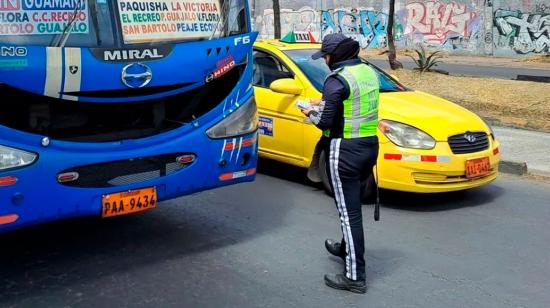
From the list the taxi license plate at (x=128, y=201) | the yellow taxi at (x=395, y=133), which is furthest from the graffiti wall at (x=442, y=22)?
the taxi license plate at (x=128, y=201)

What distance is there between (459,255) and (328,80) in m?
1.90

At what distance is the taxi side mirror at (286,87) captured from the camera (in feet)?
23.4

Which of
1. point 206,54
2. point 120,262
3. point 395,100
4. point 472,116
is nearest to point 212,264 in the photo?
point 120,262

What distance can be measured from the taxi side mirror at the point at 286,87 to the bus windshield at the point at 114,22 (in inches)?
72.1

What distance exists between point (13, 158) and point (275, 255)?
213 centimetres

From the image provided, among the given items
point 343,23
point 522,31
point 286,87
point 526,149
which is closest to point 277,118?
Answer: point 286,87

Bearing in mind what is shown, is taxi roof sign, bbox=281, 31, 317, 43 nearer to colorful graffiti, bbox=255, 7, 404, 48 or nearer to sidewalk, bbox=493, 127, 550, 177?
sidewalk, bbox=493, 127, 550, 177

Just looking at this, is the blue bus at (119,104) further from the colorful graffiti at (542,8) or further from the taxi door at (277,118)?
the colorful graffiti at (542,8)

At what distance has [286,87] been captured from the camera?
7.13 metres

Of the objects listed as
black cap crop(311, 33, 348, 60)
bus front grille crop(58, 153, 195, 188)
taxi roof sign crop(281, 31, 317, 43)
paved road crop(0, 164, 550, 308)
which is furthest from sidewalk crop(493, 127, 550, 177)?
bus front grille crop(58, 153, 195, 188)

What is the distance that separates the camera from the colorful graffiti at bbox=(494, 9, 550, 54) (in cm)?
2950

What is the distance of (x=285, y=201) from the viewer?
22.5 ft

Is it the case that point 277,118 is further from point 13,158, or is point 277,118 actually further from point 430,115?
point 13,158

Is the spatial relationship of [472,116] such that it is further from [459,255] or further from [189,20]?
[189,20]
